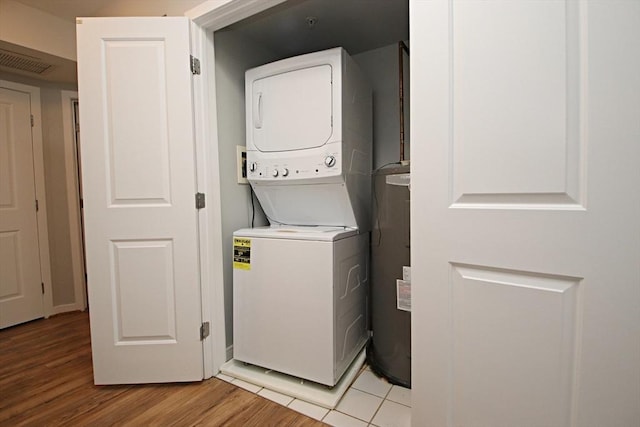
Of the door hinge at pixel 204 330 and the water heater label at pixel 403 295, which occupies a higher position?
the water heater label at pixel 403 295

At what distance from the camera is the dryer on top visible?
1.60m

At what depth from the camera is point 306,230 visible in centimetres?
172

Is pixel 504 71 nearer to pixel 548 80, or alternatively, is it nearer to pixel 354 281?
pixel 548 80

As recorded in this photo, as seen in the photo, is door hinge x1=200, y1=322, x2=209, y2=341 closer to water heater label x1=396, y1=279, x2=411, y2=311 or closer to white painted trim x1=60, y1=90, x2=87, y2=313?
water heater label x1=396, y1=279, x2=411, y2=311

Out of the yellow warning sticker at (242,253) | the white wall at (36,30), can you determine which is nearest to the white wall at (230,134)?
the yellow warning sticker at (242,253)

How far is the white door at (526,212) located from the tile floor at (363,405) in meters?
0.47

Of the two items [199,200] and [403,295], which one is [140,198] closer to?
[199,200]

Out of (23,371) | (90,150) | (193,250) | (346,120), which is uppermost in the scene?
(346,120)

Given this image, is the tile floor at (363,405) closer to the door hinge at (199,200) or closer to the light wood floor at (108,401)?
the light wood floor at (108,401)

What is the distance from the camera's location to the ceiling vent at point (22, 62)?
2.13 metres

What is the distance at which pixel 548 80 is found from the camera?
75cm

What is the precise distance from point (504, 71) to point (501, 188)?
0.32 m

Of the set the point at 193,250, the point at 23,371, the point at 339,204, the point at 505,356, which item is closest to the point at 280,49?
the point at 339,204

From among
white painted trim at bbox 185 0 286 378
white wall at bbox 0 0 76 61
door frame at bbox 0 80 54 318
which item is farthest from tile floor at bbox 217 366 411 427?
white wall at bbox 0 0 76 61
